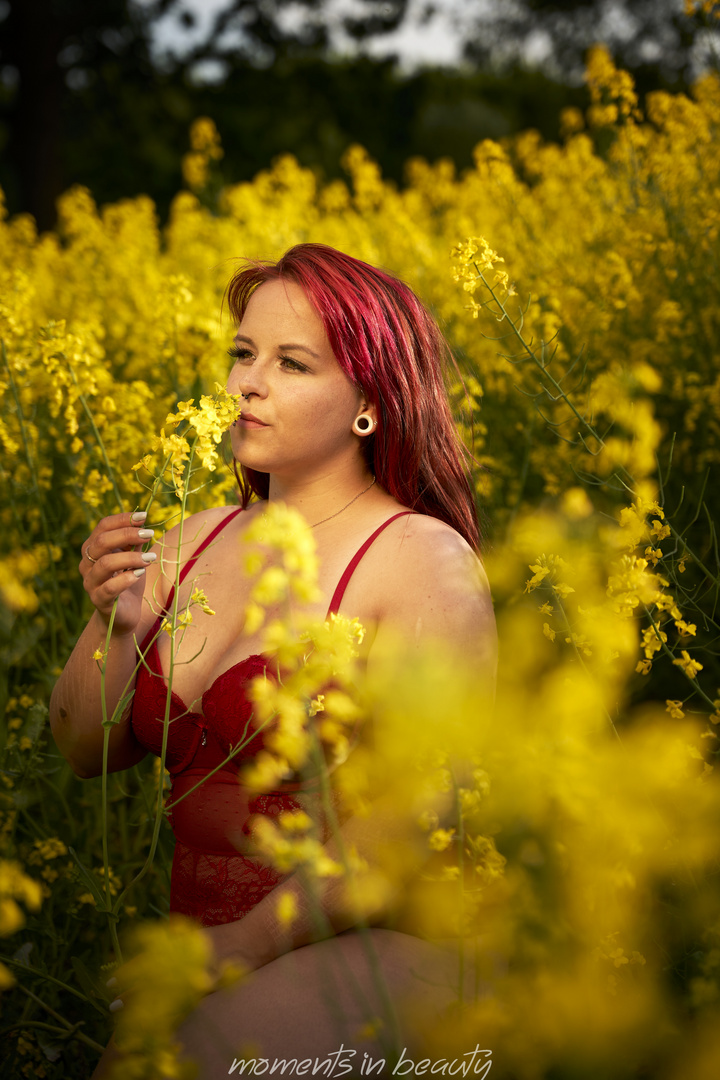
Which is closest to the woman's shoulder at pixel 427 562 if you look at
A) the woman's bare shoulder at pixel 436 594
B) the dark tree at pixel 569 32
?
the woman's bare shoulder at pixel 436 594

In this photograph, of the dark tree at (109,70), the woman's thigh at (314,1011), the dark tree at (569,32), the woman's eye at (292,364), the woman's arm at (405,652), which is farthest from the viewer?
the dark tree at (569,32)

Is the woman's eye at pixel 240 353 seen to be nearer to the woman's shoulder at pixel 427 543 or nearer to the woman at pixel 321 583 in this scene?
the woman at pixel 321 583

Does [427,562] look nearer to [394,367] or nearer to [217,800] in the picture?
[394,367]

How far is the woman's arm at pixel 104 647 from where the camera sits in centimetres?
134

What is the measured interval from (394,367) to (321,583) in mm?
394

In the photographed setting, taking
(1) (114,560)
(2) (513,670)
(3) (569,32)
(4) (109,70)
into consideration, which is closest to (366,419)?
(1) (114,560)

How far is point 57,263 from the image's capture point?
5.42 meters

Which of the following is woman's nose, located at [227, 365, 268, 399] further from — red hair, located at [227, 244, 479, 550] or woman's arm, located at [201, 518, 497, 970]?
woman's arm, located at [201, 518, 497, 970]

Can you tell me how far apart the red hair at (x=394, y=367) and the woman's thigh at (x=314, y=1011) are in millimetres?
750

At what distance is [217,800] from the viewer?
4.73 feet

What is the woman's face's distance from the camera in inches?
59.3

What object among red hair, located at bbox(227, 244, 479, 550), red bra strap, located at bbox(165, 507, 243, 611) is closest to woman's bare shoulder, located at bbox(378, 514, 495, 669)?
red hair, located at bbox(227, 244, 479, 550)

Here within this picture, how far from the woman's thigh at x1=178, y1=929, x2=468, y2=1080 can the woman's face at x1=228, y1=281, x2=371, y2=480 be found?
2.46ft

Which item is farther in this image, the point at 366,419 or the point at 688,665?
the point at 366,419
